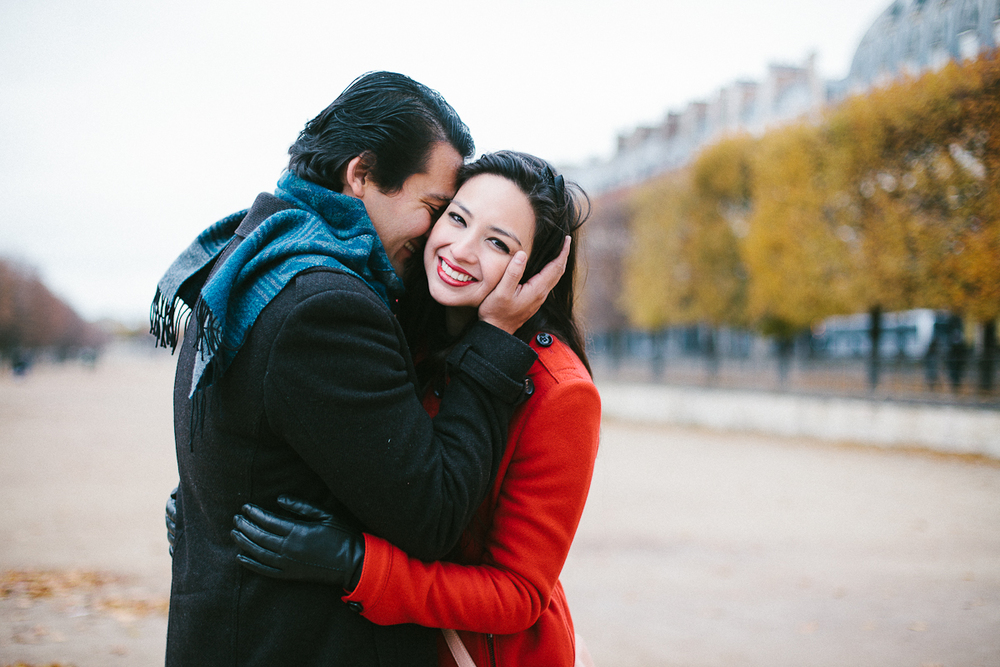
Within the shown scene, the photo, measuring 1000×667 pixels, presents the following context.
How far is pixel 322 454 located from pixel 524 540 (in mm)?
614

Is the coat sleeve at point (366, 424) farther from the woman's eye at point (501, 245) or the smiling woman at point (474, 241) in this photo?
the woman's eye at point (501, 245)

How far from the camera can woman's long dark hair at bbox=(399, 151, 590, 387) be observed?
7.25 ft

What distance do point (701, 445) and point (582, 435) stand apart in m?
16.1

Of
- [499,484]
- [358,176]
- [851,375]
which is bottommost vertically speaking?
[851,375]

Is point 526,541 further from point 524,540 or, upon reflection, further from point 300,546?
point 300,546

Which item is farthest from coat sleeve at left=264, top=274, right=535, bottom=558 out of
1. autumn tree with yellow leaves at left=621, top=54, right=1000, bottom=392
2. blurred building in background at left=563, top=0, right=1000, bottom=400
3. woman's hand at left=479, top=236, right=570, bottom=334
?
autumn tree with yellow leaves at left=621, top=54, right=1000, bottom=392

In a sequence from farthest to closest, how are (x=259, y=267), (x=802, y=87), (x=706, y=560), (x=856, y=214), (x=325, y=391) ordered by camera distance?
(x=802, y=87) < (x=856, y=214) < (x=706, y=560) < (x=259, y=267) < (x=325, y=391)

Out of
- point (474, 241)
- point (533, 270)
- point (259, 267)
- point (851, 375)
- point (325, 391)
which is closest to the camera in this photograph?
point (325, 391)

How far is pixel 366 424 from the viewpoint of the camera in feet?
5.13

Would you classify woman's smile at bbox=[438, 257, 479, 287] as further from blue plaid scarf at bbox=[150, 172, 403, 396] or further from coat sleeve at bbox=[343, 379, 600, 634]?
coat sleeve at bbox=[343, 379, 600, 634]

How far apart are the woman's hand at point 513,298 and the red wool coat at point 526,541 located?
0.14 metres

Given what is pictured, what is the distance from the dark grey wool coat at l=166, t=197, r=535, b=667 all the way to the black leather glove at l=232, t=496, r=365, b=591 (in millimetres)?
62

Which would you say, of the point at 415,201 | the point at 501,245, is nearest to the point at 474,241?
the point at 501,245

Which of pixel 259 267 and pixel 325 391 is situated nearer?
pixel 325 391
